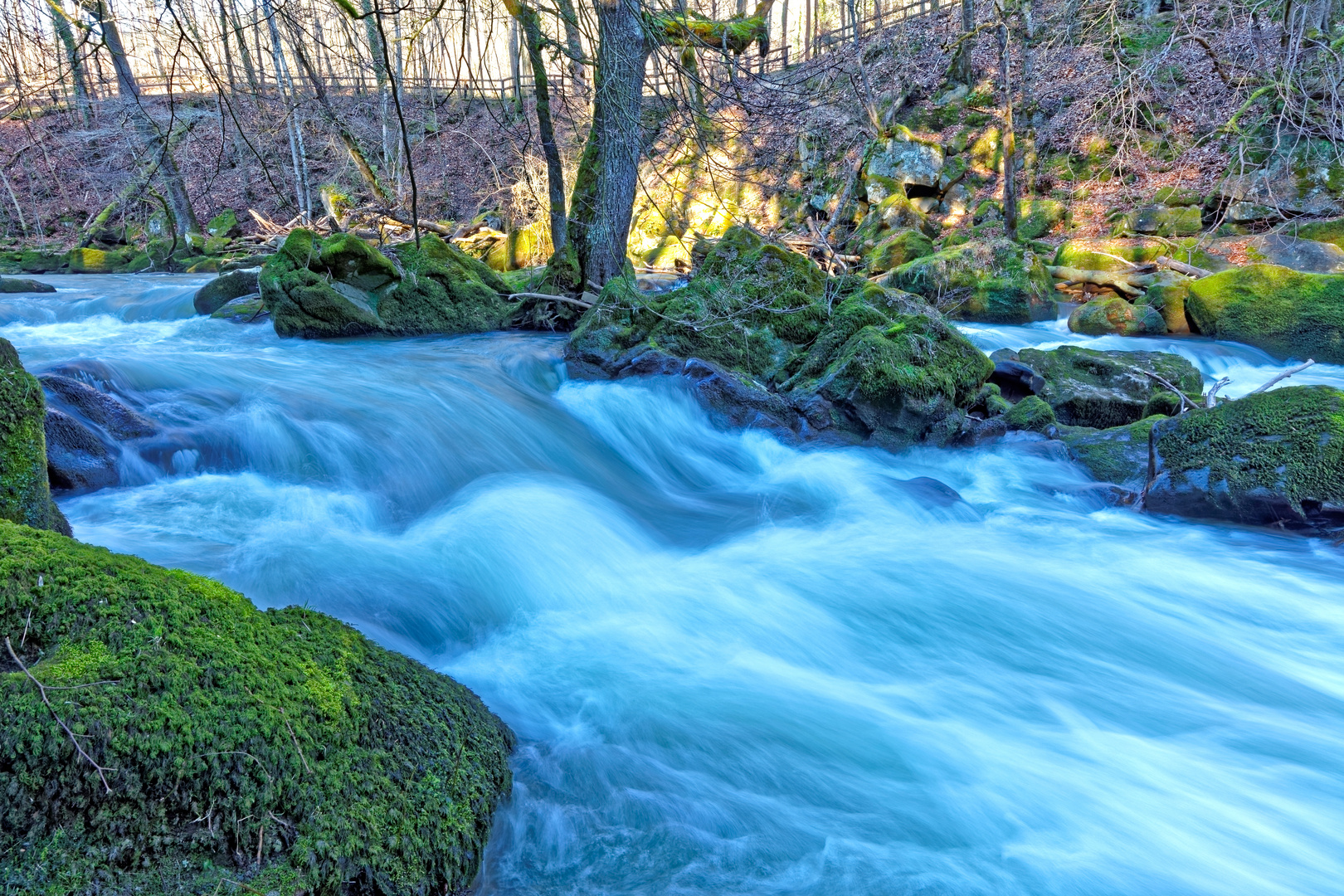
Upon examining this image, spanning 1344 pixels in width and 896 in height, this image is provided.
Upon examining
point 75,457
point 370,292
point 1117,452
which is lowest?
point 1117,452

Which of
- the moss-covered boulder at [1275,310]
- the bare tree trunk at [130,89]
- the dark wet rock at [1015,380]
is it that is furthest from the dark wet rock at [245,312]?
the moss-covered boulder at [1275,310]

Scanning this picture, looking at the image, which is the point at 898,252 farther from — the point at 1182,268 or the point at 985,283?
the point at 1182,268

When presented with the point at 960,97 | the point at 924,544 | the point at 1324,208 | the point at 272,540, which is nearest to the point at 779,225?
the point at 960,97

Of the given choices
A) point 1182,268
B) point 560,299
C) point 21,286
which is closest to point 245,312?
point 560,299

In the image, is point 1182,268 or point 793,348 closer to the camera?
point 793,348

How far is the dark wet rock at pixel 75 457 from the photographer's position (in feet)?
16.5

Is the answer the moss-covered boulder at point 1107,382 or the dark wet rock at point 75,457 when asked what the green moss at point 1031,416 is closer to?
the moss-covered boulder at point 1107,382

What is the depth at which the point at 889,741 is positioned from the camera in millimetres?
3465

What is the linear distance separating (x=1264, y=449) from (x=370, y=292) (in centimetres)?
944

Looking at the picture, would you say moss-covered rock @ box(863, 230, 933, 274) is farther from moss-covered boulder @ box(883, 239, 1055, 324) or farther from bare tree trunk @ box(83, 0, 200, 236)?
bare tree trunk @ box(83, 0, 200, 236)

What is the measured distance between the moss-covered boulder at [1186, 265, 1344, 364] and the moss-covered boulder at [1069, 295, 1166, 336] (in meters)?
0.45

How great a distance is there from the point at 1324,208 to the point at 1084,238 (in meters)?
3.59

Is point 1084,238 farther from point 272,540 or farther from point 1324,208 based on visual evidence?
point 272,540

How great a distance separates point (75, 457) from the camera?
513 cm
